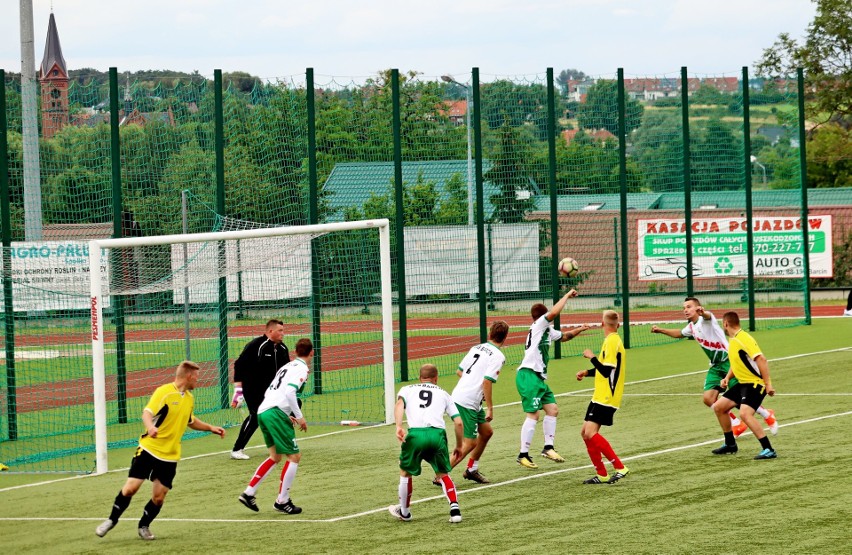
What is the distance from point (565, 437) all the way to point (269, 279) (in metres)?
6.74

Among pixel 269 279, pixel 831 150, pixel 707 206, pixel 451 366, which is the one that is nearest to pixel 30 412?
pixel 269 279

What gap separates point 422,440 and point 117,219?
9.50 meters

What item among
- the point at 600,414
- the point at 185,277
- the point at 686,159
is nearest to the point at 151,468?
the point at 600,414

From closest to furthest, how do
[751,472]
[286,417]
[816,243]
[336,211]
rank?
[286,417]
[751,472]
[336,211]
[816,243]

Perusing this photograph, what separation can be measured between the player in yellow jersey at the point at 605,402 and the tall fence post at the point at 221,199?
27.1 ft

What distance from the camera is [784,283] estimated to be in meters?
32.2

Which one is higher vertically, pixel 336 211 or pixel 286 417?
pixel 336 211

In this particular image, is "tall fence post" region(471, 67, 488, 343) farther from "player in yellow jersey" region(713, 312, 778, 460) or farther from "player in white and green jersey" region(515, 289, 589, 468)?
"player in yellow jersey" region(713, 312, 778, 460)

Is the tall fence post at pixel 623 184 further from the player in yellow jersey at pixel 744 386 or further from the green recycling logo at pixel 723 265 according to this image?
the player in yellow jersey at pixel 744 386

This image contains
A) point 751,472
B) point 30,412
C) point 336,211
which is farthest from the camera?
point 336,211

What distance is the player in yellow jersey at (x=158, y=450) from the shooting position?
11.2 metres

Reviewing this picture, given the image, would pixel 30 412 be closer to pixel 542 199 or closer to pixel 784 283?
pixel 542 199

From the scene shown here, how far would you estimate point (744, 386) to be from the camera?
563 inches

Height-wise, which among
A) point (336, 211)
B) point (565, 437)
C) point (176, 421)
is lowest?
point (565, 437)
